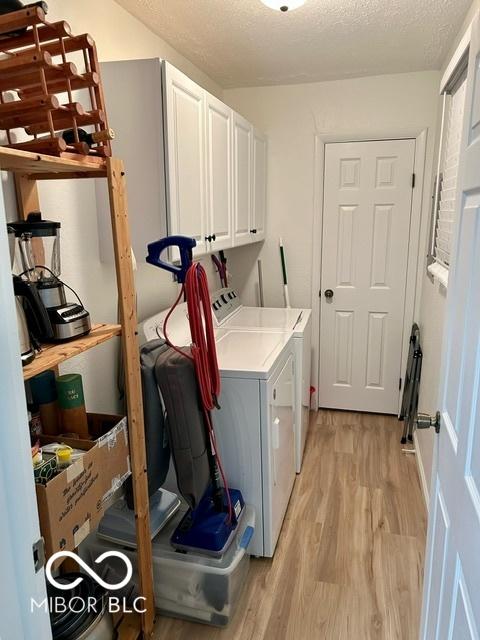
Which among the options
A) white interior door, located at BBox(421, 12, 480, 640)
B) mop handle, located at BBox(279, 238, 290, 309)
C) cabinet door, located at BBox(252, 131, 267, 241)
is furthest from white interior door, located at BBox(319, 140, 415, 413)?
white interior door, located at BBox(421, 12, 480, 640)

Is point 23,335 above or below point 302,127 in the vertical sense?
below

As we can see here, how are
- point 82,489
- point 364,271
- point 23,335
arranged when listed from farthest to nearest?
1. point 364,271
2. point 82,489
3. point 23,335

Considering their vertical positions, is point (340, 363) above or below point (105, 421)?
below

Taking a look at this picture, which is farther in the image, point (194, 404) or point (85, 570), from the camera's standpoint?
point (194, 404)

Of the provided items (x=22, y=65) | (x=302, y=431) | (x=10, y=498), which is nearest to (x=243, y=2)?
(x=22, y=65)

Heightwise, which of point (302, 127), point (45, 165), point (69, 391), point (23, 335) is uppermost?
point (302, 127)

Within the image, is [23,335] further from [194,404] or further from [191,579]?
[191,579]

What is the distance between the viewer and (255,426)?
2.03m

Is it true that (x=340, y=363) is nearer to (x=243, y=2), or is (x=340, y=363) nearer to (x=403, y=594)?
(x=403, y=594)

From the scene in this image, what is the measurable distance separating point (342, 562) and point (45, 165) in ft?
6.71

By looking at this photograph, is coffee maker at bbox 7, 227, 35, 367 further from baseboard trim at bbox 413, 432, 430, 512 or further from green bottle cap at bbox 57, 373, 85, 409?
baseboard trim at bbox 413, 432, 430, 512

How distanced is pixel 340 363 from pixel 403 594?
6.41ft

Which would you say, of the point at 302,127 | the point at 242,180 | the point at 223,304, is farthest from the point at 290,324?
the point at 302,127

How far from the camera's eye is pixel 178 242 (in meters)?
1.67
